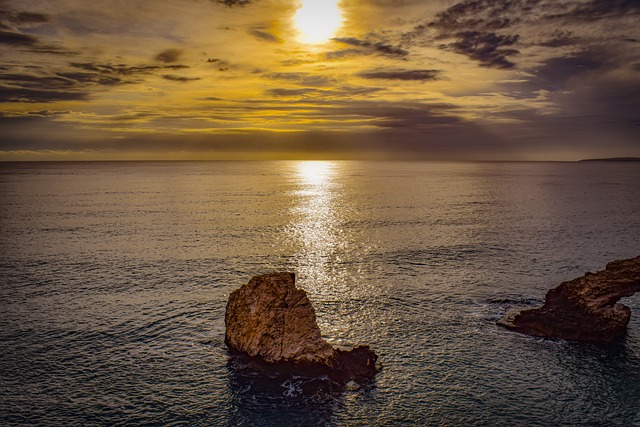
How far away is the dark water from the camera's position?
2914cm

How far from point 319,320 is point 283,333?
881 cm

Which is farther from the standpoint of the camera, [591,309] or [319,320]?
[319,320]

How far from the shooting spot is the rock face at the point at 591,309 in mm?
38000

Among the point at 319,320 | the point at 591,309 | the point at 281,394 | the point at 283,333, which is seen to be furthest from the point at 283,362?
the point at 591,309

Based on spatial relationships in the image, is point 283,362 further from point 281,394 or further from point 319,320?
point 319,320

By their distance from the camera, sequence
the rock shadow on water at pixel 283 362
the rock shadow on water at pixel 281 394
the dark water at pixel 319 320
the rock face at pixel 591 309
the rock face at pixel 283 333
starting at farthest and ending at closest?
the rock face at pixel 591 309 → the rock face at pixel 283 333 → the dark water at pixel 319 320 → the rock shadow on water at pixel 283 362 → the rock shadow on water at pixel 281 394

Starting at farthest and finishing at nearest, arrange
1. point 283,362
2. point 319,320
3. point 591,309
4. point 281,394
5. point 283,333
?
point 319,320 < point 591,309 < point 283,333 < point 283,362 < point 281,394

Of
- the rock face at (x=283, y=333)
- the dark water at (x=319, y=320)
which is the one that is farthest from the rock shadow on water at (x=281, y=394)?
the rock face at (x=283, y=333)

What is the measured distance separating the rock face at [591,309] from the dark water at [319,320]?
1595 mm

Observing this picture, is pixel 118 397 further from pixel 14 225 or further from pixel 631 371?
pixel 14 225

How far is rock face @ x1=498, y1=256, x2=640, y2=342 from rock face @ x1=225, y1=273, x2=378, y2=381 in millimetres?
16256

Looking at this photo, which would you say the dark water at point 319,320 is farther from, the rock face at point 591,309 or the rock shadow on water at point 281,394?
the rock face at point 591,309

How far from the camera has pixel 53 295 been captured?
4831 centimetres

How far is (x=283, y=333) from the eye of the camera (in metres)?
35.5
